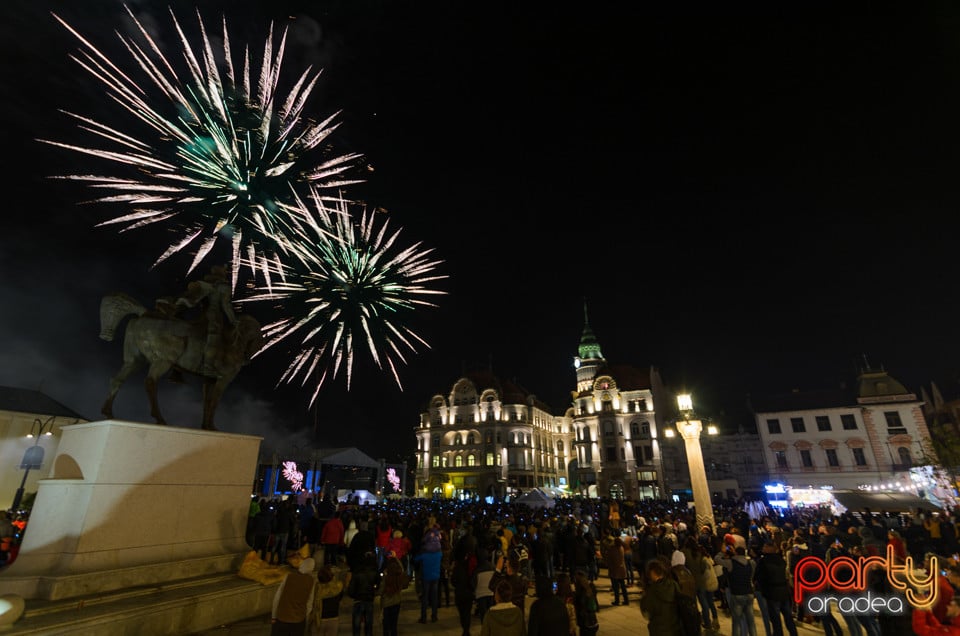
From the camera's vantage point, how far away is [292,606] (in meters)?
5.49

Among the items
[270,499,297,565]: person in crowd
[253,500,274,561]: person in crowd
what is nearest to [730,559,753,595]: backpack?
[270,499,297,565]: person in crowd

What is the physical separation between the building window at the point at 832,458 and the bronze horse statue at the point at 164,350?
186 ft

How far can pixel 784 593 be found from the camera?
7383 millimetres

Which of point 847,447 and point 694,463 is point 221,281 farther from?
point 847,447

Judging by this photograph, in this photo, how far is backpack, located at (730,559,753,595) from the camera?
24.0 feet

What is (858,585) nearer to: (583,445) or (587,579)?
(587,579)

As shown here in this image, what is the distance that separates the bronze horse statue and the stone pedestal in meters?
0.88

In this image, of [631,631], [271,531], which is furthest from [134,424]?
[631,631]

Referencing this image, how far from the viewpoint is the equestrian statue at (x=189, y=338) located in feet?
27.3

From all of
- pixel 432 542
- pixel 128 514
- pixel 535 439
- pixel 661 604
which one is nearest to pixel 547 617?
pixel 661 604

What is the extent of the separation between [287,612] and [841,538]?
16.1 metres

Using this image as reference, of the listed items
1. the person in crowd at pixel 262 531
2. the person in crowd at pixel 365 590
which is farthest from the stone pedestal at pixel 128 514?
the person in crowd at pixel 365 590

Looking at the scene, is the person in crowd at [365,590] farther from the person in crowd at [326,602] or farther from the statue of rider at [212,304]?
the statue of rider at [212,304]

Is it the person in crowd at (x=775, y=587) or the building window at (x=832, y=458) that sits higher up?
the building window at (x=832, y=458)
